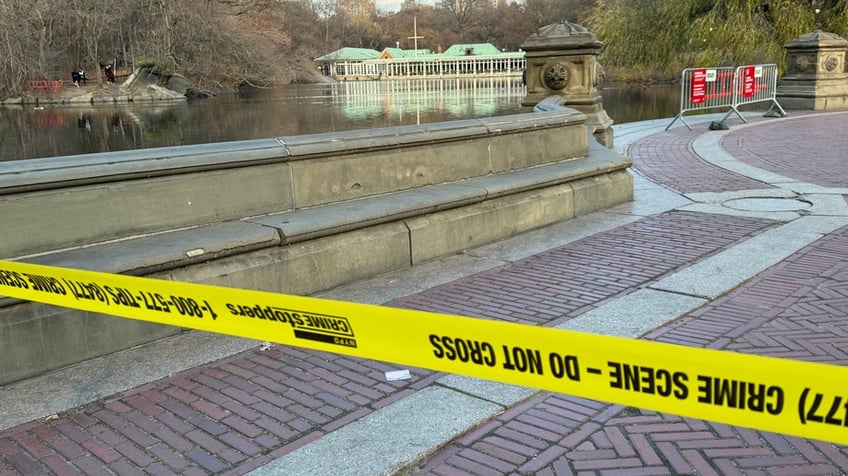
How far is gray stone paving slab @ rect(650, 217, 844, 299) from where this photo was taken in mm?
5176

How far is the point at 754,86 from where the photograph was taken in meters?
18.5

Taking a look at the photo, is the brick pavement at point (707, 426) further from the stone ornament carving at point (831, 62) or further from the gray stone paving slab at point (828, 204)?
the stone ornament carving at point (831, 62)

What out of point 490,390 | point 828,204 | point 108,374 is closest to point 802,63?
point 828,204

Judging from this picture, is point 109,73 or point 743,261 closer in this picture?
point 743,261

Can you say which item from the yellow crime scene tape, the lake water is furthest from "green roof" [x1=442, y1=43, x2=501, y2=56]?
the yellow crime scene tape

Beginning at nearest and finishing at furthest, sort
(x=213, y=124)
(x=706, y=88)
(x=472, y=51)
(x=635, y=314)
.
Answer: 1. (x=635, y=314)
2. (x=213, y=124)
3. (x=706, y=88)
4. (x=472, y=51)

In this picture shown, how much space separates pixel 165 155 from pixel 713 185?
24.4 feet

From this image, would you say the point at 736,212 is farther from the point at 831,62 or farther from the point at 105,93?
the point at 831,62

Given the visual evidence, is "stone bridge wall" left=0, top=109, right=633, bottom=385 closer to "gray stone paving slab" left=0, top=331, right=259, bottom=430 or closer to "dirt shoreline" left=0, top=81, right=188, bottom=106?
"gray stone paving slab" left=0, top=331, right=259, bottom=430

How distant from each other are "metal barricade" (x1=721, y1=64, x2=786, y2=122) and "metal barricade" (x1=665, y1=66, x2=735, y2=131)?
216mm

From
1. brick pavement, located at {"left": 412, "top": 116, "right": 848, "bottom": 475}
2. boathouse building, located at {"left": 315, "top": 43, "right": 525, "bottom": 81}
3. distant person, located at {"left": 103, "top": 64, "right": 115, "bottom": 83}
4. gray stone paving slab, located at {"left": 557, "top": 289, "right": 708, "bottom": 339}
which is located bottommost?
brick pavement, located at {"left": 412, "top": 116, "right": 848, "bottom": 475}

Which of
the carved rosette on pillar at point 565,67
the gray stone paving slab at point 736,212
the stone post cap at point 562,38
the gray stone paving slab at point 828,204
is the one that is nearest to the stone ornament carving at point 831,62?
the carved rosette on pillar at point 565,67

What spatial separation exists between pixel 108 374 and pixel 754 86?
61.0ft

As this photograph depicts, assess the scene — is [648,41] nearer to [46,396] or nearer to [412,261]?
[412,261]
